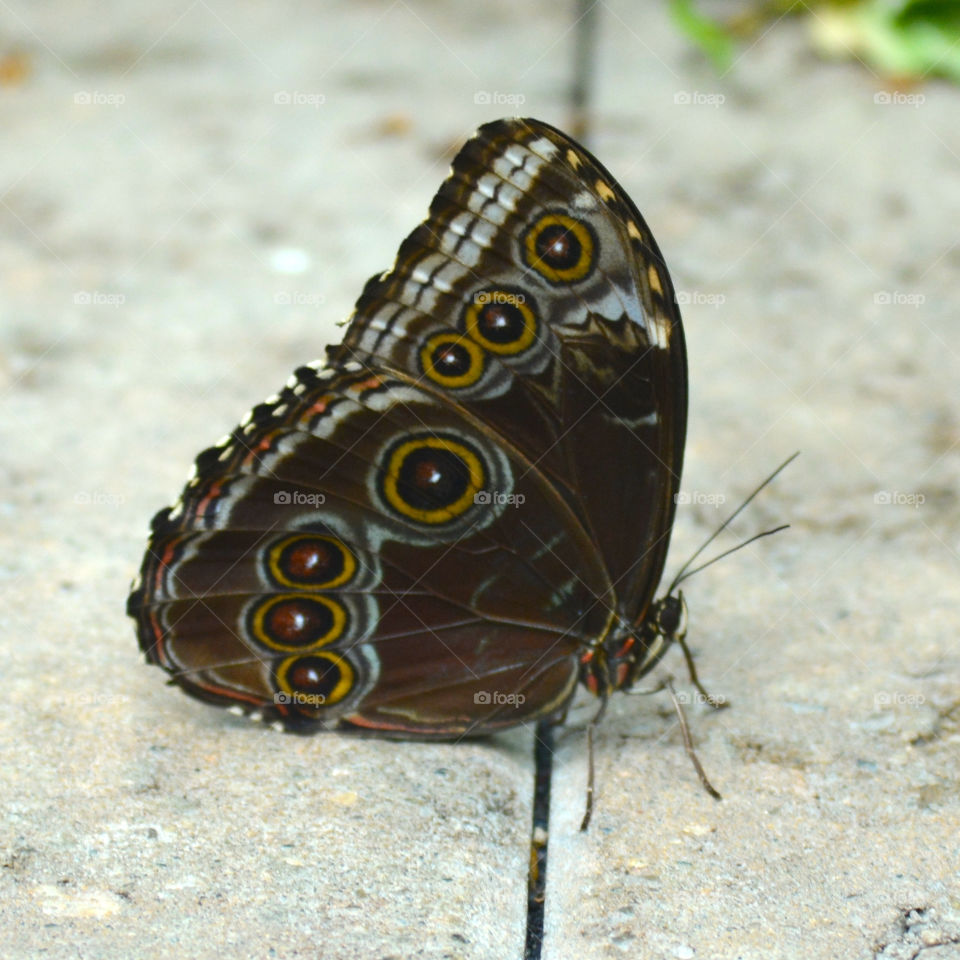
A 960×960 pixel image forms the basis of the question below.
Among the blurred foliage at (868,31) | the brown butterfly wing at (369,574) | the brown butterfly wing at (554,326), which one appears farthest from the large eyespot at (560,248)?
the blurred foliage at (868,31)

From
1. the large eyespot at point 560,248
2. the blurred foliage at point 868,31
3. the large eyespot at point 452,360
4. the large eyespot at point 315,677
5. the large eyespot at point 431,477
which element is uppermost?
the blurred foliage at point 868,31

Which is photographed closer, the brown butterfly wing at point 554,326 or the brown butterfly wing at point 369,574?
the brown butterfly wing at point 554,326

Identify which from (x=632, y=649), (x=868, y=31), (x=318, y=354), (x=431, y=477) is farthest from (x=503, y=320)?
(x=868, y=31)

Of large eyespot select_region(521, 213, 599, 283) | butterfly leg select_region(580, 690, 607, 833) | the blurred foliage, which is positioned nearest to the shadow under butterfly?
large eyespot select_region(521, 213, 599, 283)

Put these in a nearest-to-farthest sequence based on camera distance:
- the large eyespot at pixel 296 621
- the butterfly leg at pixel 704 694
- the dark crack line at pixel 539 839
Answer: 1. the dark crack line at pixel 539 839
2. the large eyespot at pixel 296 621
3. the butterfly leg at pixel 704 694

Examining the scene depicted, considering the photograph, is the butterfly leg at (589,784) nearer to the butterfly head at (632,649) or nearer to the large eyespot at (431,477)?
the butterfly head at (632,649)

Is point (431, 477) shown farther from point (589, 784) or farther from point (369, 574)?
point (589, 784)
